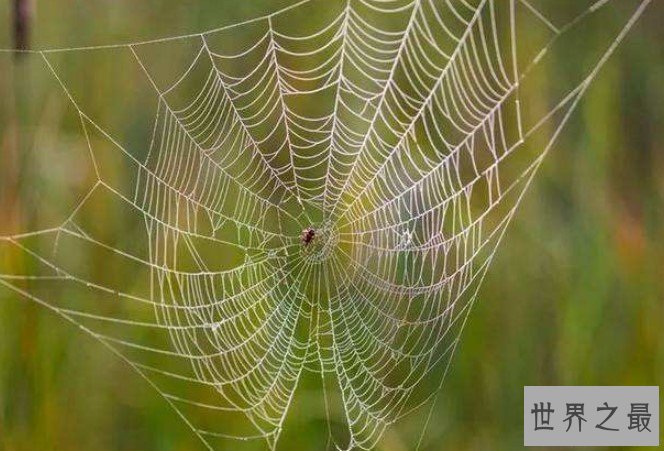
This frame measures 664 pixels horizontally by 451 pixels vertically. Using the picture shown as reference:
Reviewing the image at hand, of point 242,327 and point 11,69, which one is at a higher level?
point 11,69

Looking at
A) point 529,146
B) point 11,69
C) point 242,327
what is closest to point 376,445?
point 242,327

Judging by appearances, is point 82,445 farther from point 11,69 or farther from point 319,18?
point 319,18

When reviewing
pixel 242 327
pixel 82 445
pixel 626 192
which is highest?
pixel 626 192

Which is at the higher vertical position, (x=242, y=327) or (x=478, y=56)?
(x=478, y=56)

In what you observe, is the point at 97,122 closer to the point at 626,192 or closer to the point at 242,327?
the point at 242,327

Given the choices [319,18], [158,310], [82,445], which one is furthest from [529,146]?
[82,445]

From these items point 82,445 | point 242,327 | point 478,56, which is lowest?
point 82,445
